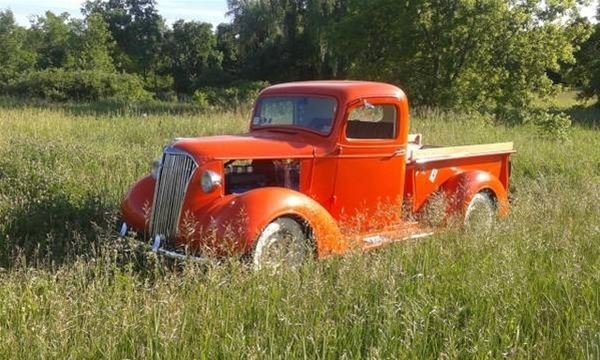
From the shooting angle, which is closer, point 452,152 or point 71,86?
point 452,152

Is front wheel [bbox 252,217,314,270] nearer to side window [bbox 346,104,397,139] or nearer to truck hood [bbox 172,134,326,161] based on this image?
truck hood [bbox 172,134,326,161]

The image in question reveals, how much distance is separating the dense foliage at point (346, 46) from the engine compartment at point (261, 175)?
12791 millimetres

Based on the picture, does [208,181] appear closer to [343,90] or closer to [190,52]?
[343,90]

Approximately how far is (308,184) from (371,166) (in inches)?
30.4

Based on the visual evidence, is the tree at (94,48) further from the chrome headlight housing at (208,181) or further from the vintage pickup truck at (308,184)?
the chrome headlight housing at (208,181)

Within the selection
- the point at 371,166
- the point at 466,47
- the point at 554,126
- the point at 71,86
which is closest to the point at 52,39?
the point at 71,86

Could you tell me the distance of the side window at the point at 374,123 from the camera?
6293mm

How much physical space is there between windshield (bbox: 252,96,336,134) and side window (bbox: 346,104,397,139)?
0.36 meters

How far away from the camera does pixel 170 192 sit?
5344mm

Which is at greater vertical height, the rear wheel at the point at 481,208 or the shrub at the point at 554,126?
the shrub at the point at 554,126

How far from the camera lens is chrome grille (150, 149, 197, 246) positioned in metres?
5.24

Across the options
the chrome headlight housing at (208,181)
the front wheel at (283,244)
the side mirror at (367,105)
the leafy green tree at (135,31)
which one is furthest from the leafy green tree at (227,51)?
the front wheel at (283,244)

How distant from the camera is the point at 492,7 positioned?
1895 cm

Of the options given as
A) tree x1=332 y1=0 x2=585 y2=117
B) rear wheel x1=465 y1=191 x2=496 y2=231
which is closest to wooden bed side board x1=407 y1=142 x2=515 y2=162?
rear wheel x1=465 y1=191 x2=496 y2=231
